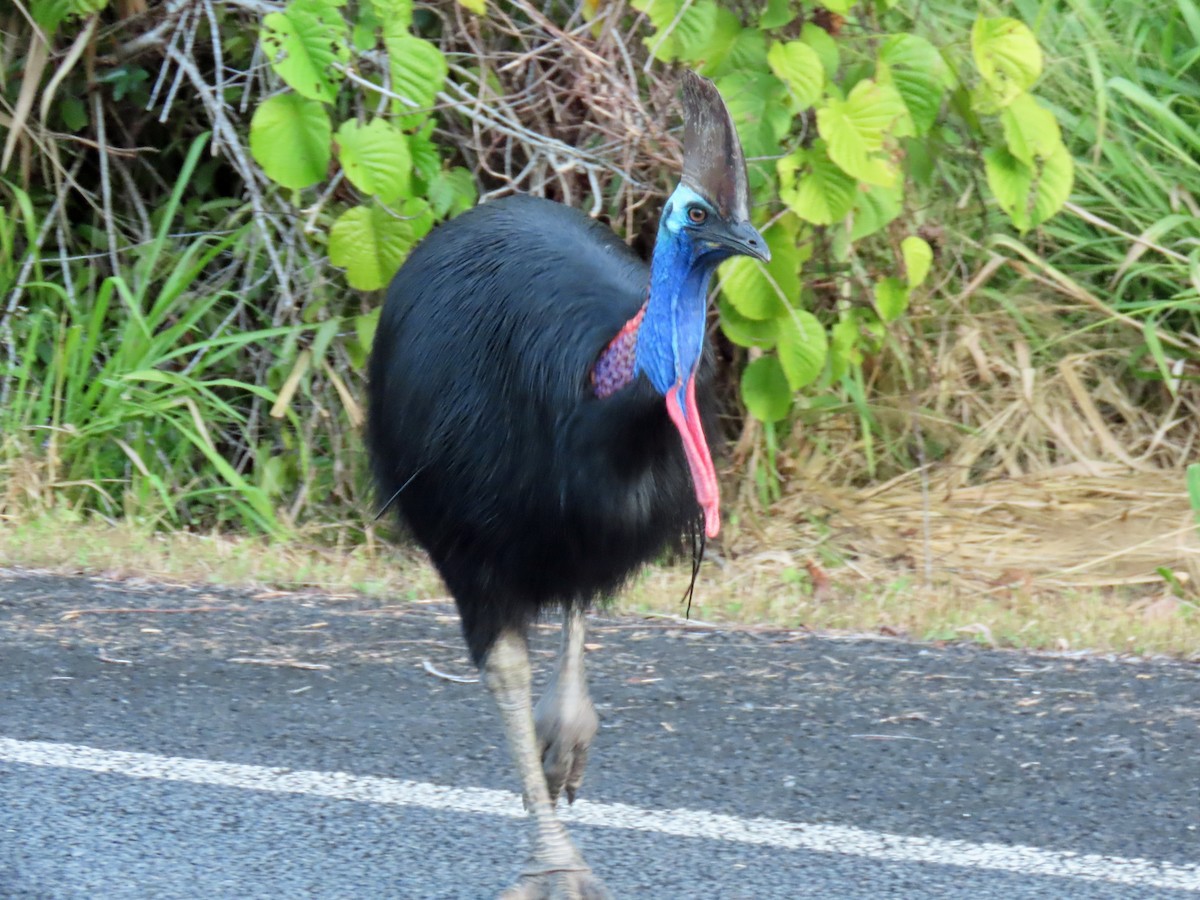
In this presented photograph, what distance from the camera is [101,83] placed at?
18.9 ft

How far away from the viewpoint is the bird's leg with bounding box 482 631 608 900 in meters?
2.64

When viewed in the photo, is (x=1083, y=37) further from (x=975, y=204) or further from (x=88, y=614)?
(x=88, y=614)

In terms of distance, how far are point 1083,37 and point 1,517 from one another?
151 inches

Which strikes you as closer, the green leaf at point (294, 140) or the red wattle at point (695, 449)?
the red wattle at point (695, 449)

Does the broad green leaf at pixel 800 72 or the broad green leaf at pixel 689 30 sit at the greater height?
the broad green leaf at pixel 689 30

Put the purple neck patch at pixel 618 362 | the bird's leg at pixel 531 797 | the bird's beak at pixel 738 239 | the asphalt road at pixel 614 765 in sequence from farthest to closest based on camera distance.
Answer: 1. the asphalt road at pixel 614 765
2. the bird's leg at pixel 531 797
3. the purple neck patch at pixel 618 362
4. the bird's beak at pixel 738 239

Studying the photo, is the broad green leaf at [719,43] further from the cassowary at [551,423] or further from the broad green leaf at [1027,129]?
the cassowary at [551,423]

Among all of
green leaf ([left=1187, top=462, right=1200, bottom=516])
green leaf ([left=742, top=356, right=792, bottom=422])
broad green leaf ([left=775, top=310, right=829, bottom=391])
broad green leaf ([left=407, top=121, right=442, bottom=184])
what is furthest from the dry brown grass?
broad green leaf ([left=407, top=121, right=442, bottom=184])

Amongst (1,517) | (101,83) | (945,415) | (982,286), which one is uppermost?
(101,83)

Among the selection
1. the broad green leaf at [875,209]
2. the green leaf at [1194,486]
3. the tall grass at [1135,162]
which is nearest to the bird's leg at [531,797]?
the broad green leaf at [875,209]

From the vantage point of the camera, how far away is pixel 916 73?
175 inches

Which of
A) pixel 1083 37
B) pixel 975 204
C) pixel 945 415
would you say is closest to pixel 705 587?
pixel 945 415

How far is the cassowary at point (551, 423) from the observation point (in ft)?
8.04

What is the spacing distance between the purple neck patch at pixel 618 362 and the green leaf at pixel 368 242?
2105 mm
